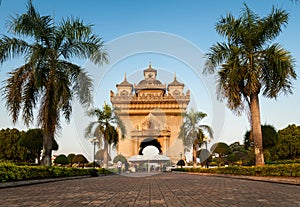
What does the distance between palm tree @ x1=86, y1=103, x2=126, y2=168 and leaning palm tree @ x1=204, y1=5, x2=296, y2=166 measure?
16.1 m

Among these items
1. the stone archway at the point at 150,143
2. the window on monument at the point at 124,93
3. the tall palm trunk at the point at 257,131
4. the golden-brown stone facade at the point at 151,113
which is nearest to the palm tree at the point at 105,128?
the tall palm trunk at the point at 257,131

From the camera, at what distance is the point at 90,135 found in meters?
30.7

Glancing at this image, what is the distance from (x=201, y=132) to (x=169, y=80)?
130 feet

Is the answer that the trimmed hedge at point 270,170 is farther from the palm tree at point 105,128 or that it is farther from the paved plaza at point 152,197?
the palm tree at point 105,128

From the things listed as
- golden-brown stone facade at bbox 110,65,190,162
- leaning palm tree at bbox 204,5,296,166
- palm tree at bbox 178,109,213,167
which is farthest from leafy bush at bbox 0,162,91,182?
golden-brown stone facade at bbox 110,65,190,162

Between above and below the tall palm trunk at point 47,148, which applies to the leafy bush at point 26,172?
below

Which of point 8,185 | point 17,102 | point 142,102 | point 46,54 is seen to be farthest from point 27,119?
point 142,102

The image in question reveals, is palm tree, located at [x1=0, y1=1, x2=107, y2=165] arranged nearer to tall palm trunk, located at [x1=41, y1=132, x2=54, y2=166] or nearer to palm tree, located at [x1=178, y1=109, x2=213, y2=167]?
tall palm trunk, located at [x1=41, y1=132, x2=54, y2=166]

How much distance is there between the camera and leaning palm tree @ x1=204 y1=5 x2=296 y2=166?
15.6 metres

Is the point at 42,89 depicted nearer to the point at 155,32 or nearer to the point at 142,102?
the point at 155,32

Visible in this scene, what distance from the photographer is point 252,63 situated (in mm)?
16250

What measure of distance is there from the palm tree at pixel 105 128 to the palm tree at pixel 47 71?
14418 mm

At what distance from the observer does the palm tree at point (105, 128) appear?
30788 mm

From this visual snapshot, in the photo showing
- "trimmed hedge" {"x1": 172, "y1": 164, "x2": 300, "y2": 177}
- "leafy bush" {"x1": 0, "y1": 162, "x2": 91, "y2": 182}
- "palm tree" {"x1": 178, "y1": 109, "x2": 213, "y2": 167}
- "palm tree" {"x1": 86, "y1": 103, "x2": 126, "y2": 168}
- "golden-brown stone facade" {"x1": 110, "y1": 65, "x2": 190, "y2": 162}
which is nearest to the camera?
"leafy bush" {"x1": 0, "y1": 162, "x2": 91, "y2": 182}
